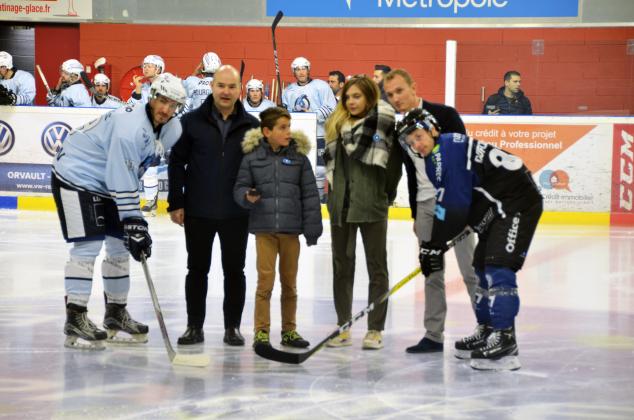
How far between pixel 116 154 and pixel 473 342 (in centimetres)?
194

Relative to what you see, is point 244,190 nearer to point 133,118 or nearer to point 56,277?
point 133,118

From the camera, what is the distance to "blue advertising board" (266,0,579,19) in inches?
584

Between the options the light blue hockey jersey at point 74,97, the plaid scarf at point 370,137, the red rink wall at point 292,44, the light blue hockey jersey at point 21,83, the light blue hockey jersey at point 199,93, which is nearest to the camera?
the plaid scarf at point 370,137

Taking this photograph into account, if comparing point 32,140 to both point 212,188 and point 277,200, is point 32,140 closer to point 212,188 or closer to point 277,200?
point 212,188

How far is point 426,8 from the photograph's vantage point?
49.4ft

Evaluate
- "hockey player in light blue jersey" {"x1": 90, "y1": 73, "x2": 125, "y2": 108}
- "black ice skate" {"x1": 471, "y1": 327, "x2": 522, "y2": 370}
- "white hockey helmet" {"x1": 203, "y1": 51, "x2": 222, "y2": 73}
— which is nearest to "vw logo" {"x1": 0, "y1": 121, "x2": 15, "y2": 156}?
"hockey player in light blue jersey" {"x1": 90, "y1": 73, "x2": 125, "y2": 108}

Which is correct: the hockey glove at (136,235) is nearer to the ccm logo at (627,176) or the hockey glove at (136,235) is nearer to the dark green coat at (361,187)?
the dark green coat at (361,187)

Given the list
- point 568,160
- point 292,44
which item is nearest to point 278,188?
point 568,160

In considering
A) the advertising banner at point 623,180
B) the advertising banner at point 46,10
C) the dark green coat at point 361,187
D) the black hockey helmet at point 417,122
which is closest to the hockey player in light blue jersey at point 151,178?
the advertising banner at point 46,10

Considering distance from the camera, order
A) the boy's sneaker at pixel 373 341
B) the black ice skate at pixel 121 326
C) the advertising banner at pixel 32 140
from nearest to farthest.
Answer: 1. the boy's sneaker at pixel 373 341
2. the black ice skate at pixel 121 326
3. the advertising banner at pixel 32 140

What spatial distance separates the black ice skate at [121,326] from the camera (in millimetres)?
5715

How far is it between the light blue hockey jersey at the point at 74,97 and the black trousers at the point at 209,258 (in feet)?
26.3

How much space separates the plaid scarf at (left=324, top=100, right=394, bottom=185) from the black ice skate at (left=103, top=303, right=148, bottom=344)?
1405 mm

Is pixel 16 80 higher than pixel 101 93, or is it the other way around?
pixel 16 80
